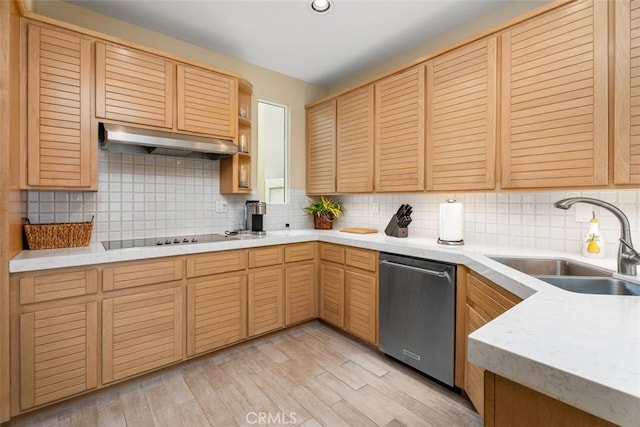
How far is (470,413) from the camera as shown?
1.83 metres

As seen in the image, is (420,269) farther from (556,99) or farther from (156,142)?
(156,142)

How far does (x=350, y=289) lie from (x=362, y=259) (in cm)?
33

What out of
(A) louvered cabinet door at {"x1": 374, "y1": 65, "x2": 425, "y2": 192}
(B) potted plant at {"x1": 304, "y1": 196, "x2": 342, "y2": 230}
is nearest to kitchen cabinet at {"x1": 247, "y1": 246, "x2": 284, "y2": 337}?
(B) potted plant at {"x1": 304, "y1": 196, "x2": 342, "y2": 230}

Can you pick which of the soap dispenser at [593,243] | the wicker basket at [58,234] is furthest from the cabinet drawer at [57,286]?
the soap dispenser at [593,243]

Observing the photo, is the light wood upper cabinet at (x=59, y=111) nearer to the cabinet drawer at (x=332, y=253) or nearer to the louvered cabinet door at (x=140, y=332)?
the louvered cabinet door at (x=140, y=332)

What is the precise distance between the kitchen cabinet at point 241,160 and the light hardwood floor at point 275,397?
4.96 ft

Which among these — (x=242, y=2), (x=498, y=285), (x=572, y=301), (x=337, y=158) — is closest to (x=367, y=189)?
(x=337, y=158)

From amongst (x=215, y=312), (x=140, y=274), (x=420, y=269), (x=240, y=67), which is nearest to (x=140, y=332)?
(x=140, y=274)

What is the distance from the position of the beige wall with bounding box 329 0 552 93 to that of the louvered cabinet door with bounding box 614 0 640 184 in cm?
78

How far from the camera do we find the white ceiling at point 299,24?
231cm

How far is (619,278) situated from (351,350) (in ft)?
6.12

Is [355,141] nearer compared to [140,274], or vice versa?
[140,274]

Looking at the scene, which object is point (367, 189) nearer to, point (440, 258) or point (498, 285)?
point (440, 258)

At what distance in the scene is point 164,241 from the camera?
2.56 meters
